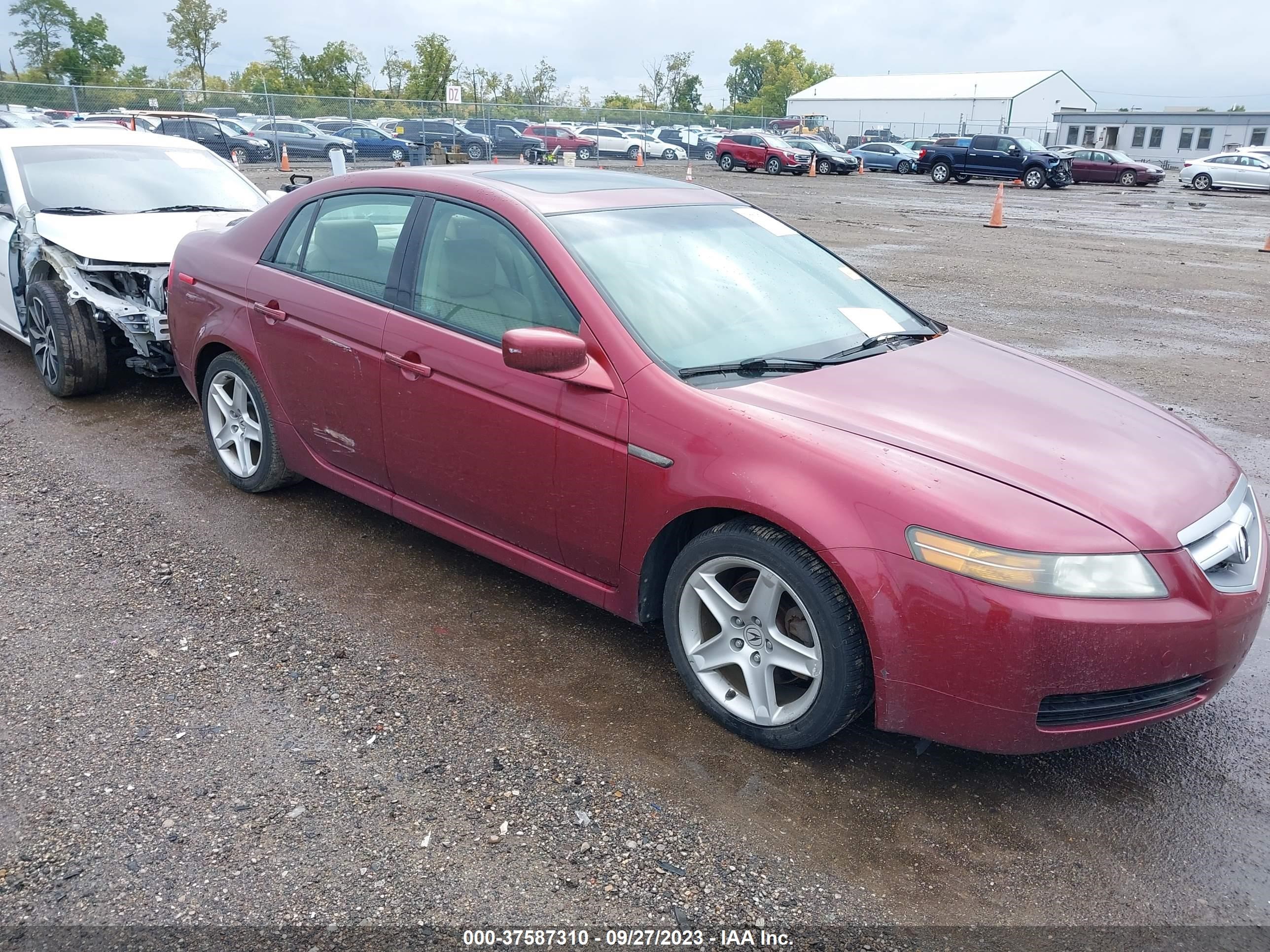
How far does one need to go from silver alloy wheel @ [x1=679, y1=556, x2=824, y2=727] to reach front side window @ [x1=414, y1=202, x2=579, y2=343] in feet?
3.28

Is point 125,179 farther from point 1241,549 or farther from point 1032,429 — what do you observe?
point 1241,549

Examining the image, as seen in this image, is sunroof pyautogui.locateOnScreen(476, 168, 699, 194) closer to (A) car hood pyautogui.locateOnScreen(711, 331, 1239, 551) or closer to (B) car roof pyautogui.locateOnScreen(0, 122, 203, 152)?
(A) car hood pyautogui.locateOnScreen(711, 331, 1239, 551)

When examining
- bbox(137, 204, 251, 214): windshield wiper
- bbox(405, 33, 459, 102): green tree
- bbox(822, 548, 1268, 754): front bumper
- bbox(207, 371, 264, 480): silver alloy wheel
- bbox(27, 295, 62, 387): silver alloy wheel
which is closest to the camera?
bbox(822, 548, 1268, 754): front bumper

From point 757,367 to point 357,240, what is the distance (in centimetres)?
189

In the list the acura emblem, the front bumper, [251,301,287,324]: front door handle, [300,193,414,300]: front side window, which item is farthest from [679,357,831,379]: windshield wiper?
[251,301,287,324]: front door handle

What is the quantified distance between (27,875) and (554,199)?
2.69 metres

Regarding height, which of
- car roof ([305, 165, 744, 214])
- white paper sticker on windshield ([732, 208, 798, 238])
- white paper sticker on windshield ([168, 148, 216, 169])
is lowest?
white paper sticker on windshield ([732, 208, 798, 238])

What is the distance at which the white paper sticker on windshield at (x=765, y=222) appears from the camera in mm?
4230

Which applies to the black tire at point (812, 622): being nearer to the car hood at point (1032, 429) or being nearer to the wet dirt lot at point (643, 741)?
the wet dirt lot at point (643, 741)

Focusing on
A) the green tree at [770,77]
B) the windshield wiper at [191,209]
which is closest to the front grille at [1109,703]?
the windshield wiper at [191,209]

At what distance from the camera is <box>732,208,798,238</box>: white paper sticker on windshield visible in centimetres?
423

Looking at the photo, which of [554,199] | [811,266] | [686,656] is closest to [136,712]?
[686,656]

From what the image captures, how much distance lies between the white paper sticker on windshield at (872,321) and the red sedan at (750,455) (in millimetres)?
22

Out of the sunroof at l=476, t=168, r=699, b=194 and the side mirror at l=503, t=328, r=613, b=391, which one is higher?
the sunroof at l=476, t=168, r=699, b=194
